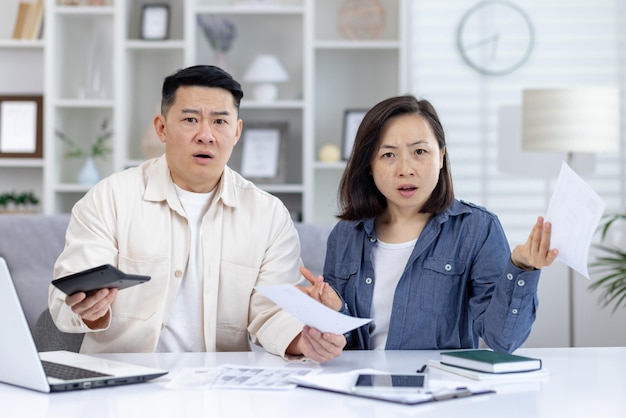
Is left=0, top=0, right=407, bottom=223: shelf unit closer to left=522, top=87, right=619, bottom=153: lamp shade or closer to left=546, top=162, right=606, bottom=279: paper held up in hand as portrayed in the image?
left=522, top=87, right=619, bottom=153: lamp shade

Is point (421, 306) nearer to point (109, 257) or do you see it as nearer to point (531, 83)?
point (109, 257)

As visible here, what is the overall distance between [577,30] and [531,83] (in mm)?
363

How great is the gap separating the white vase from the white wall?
173cm

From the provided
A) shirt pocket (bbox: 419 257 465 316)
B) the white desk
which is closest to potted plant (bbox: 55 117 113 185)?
shirt pocket (bbox: 419 257 465 316)

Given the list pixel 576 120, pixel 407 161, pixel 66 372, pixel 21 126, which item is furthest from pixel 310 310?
pixel 21 126

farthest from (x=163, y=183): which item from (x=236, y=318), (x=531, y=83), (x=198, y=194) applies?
(x=531, y=83)

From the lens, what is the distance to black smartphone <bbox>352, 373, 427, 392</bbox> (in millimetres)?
1412

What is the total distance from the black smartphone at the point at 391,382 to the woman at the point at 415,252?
46cm

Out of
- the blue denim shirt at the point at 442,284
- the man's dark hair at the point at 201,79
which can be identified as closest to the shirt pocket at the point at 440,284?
the blue denim shirt at the point at 442,284

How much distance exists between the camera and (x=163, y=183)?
7.23 ft

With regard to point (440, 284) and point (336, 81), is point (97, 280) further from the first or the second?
point (336, 81)

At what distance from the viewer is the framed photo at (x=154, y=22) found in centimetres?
449

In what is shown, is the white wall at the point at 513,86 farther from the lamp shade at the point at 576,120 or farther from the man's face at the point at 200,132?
the man's face at the point at 200,132

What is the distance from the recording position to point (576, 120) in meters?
3.79
